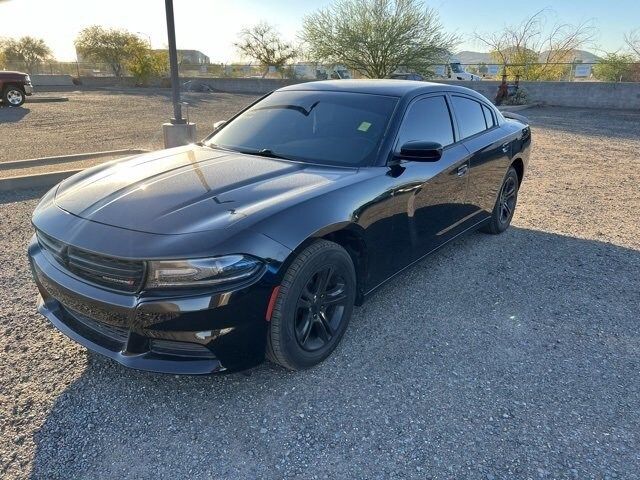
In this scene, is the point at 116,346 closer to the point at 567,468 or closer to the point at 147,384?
the point at 147,384

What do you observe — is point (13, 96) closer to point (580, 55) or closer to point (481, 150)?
point (481, 150)

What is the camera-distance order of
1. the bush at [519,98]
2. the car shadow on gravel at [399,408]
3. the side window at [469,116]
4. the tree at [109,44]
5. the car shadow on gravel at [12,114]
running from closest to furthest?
the car shadow on gravel at [399,408] → the side window at [469,116] → the car shadow on gravel at [12,114] → the bush at [519,98] → the tree at [109,44]

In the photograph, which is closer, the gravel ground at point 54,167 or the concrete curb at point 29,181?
the concrete curb at point 29,181

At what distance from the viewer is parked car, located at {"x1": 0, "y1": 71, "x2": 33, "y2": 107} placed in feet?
53.1

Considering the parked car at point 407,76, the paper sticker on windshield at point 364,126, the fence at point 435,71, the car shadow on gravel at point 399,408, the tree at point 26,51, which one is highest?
the tree at point 26,51

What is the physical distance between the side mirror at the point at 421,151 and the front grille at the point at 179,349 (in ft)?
5.96

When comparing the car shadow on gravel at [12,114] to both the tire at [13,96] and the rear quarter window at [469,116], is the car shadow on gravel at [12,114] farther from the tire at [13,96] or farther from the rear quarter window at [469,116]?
the rear quarter window at [469,116]

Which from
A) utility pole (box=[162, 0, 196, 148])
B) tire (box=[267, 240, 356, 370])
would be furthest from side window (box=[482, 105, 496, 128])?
utility pole (box=[162, 0, 196, 148])

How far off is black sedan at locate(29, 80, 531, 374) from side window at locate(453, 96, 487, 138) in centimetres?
13

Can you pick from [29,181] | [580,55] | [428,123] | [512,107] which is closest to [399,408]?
[428,123]

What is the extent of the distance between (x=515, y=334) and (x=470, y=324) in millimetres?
303

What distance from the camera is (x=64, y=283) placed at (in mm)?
2334

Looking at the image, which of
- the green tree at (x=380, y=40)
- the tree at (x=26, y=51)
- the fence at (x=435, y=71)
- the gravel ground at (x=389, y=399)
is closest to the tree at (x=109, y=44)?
the fence at (x=435, y=71)

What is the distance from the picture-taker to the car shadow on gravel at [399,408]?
207 centimetres
